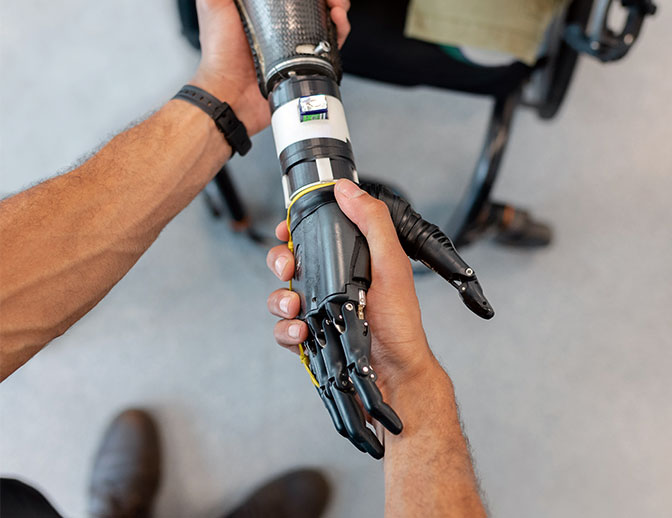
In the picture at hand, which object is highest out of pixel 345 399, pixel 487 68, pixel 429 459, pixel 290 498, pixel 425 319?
pixel 487 68

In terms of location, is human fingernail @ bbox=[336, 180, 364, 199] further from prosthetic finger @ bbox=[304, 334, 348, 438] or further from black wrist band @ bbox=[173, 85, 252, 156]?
black wrist band @ bbox=[173, 85, 252, 156]

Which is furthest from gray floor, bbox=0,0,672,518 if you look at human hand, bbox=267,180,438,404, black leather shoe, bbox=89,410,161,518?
human hand, bbox=267,180,438,404

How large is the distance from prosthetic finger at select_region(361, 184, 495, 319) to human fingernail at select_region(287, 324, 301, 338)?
0.16 metres

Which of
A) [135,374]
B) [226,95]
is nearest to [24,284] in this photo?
[226,95]

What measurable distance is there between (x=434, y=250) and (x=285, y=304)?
0.18 metres

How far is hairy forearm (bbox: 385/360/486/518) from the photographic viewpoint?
59 centimetres

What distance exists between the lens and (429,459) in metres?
0.60

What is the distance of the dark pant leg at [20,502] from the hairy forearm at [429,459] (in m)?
0.52

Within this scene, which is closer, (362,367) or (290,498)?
(362,367)

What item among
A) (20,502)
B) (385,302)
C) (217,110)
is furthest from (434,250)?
(20,502)

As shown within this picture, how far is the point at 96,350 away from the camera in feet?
4.23

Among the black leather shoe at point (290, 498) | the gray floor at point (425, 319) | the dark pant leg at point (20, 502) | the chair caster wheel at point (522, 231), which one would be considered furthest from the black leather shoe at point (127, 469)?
the chair caster wheel at point (522, 231)

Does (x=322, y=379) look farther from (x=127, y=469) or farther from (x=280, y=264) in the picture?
(x=127, y=469)

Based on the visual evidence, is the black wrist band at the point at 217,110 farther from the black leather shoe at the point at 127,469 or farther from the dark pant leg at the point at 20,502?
the black leather shoe at the point at 127,469
